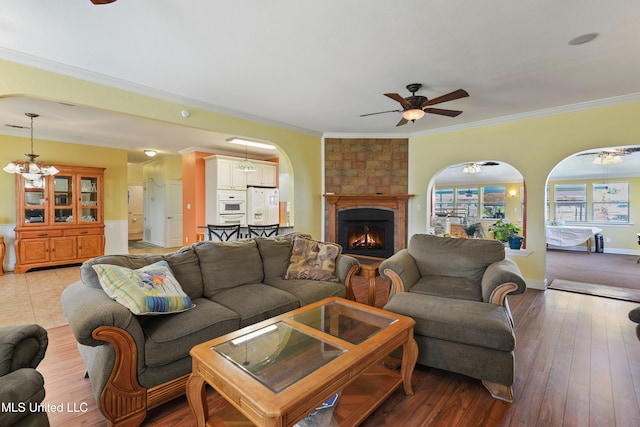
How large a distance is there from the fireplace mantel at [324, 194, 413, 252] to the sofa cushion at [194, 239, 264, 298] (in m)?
2.81

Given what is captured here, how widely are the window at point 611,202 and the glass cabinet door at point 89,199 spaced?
12704mm

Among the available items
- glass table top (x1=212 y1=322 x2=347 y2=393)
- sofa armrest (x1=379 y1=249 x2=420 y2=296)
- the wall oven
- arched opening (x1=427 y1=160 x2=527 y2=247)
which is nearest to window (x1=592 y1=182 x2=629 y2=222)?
arched opening (x1=427 y1=160 x2=527 y2=247)

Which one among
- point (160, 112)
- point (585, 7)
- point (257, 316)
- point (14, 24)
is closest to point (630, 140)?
point (585, 7)

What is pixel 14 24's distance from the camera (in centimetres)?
225

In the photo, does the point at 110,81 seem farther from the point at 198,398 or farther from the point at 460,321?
the point at 460,321

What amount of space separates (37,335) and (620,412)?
3.25m

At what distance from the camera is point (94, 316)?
5.08 feet

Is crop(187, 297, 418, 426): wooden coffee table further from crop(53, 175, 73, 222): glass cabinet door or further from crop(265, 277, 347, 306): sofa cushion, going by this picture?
crop(53, 175, 73, 222): glass cabinet door

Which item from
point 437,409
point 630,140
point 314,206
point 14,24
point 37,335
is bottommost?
point 437,409

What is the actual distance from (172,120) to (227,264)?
2155 mm

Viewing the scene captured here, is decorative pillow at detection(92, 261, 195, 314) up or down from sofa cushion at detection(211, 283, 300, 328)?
up

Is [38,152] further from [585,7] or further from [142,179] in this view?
[585,7]

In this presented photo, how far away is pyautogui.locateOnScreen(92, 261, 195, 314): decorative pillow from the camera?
183 centimetres

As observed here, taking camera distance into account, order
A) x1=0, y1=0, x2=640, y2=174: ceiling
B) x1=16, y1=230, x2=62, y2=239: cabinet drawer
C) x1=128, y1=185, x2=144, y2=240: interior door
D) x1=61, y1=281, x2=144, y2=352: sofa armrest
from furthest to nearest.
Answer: x1=128, y1=185, x2=144, y2=240: interior door
x1=16, y1=230, x2=62, y2=239: cabinet drawer
x1=0, y1=0, x2=640, y2=174: ceiling
x1=61, y1=281, x2=144, y2=352: sofa armrest
